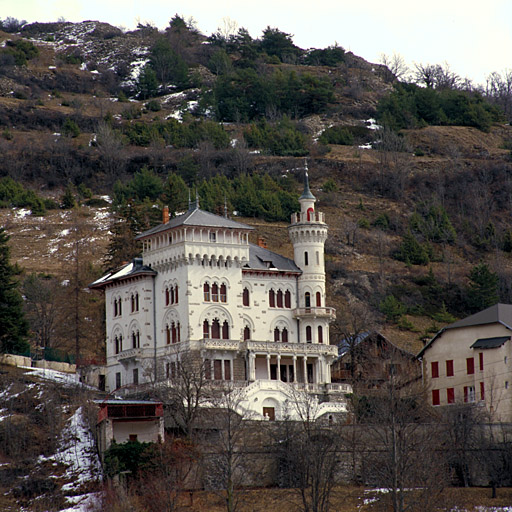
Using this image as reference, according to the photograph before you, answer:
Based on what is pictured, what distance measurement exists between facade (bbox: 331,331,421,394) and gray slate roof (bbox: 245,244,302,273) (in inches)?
322

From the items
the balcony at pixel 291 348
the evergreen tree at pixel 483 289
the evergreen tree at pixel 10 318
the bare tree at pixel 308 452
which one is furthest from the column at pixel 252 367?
the evergreen tree at pixel 483 289

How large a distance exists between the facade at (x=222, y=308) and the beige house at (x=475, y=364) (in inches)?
367

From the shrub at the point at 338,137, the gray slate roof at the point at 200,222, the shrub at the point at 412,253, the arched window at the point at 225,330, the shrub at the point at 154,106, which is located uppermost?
the shrub at the point at 154,106

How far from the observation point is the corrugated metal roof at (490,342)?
295 feet

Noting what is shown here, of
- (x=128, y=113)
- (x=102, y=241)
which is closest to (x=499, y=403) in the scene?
(x=102, y=241)

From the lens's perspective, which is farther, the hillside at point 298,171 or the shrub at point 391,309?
the hillside at point 298,171

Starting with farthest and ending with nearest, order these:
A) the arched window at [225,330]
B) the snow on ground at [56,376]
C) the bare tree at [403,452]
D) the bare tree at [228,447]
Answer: the arched window at [225,330], the snow on ground at [56,376], the bare tree at [228,447], the bare tree at [403,452]

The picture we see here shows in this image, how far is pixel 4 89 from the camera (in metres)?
194

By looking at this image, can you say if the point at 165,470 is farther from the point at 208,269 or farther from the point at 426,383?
the point at 426,383

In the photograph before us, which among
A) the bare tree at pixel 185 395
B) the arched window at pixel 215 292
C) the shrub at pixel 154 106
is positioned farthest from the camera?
the shrub at pixel 154 106

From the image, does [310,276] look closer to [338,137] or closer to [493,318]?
[493,318]

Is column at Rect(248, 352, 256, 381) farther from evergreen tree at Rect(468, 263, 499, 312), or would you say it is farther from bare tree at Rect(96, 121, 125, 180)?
bare tree at Rect(96, 121, 125, 180)

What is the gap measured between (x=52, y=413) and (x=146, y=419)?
7093 mm

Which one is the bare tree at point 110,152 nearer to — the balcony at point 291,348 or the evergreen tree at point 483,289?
the evergreen tree at point 483,289
